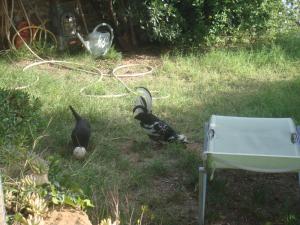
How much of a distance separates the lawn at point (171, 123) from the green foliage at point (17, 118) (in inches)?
11.9

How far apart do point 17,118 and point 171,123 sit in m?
1.76

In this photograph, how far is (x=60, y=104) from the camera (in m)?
5.64

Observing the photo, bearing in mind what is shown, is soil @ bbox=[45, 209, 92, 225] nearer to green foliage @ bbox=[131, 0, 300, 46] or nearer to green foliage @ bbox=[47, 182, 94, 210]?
green foliage @ bbox=[47, 182, 94, 210]

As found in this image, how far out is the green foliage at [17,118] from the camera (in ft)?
12.6

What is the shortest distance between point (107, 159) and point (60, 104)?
1.41m

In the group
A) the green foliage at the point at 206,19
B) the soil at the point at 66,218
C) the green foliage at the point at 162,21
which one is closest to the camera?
the soil at the point at 66,218

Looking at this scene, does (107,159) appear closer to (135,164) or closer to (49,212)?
(135,164)

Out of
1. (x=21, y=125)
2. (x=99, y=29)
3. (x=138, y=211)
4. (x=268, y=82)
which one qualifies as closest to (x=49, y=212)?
(x=138, y=211)

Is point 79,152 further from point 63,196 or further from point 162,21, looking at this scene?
point 162,21

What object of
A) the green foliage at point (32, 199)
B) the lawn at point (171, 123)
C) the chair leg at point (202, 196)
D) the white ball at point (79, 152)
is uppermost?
the green foliage at point (32, 199)

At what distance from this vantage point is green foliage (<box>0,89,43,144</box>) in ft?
12.6

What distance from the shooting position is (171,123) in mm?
5328

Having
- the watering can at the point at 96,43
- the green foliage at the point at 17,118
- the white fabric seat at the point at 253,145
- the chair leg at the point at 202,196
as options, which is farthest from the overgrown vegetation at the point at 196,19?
the chair leg at the point at 202,196

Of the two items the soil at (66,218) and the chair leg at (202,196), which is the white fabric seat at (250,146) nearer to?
the chair leg at (202,196)
